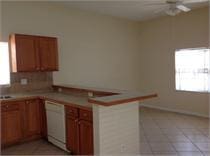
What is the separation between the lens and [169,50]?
19.6 feet

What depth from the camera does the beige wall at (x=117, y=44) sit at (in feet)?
14.6

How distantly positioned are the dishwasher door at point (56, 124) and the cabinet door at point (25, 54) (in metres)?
0.93

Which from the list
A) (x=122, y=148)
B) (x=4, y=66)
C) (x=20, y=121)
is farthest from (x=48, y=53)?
(x=122, y=148)

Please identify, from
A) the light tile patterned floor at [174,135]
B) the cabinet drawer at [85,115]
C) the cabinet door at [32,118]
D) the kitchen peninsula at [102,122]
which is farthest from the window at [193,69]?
the cabinet door at [32,118]

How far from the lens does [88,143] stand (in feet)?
9.02

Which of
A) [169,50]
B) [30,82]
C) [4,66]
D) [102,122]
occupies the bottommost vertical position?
[102,122]

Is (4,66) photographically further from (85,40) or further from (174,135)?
(174,135)

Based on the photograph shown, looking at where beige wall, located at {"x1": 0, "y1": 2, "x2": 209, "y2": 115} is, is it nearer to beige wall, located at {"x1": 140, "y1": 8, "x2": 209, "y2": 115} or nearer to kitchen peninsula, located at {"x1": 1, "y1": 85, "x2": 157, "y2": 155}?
beige wall, located at {"x1": 140, "y1": 8, "x2": 209, "y2": 115}

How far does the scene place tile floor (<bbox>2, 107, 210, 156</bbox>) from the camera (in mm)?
3303

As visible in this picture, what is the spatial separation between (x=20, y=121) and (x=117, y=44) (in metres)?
3.63

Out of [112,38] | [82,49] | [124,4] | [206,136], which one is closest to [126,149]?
[206,136]

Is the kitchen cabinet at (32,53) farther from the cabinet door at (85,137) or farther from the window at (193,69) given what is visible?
the window at (193,69)

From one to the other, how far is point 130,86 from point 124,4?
277 centimetres

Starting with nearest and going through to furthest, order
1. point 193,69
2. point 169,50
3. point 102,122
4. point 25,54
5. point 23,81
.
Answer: point 102,122 → point 25,54 → point 23,81 → point 193,69 → point 169,50
